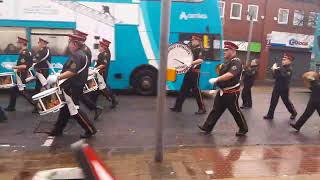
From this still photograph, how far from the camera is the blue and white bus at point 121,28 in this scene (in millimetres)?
12398

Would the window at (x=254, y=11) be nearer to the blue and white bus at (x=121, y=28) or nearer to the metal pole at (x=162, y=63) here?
the blue and white bus at (x=121, y=28)

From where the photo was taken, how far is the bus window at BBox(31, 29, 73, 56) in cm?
1248

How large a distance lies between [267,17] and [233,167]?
27.4 m

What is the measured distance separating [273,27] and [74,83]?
27025 millimetres

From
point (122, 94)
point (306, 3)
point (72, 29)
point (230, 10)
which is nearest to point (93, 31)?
point (72, 29)

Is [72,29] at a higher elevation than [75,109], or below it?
higher

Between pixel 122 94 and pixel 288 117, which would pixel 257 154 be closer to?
pixel 288 117

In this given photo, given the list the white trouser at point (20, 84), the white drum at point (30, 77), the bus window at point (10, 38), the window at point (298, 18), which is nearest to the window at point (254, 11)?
the window at point (298, 18)

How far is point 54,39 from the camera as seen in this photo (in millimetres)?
12641

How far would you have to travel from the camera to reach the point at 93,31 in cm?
1276

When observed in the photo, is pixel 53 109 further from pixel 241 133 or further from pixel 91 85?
pixel 241 133

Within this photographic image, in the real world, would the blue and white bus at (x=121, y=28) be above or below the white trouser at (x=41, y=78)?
above

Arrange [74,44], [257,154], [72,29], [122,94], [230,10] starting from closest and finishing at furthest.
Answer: [257,154] < [74,44] < [72,29] < [122,94] < [230,10]

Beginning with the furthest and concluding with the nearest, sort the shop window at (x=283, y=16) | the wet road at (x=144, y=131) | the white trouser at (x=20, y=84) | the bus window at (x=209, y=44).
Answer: the shop window at (x=283, y=16) < the bus window at (x=209, y=44) < the white trouser at (x=20, y=84) < the wet road at (x=144, y=131)
